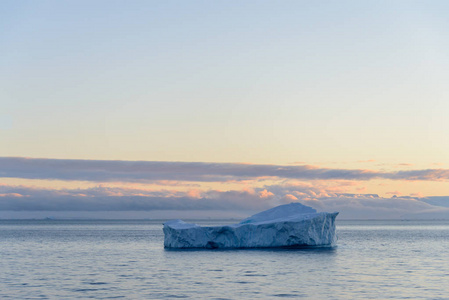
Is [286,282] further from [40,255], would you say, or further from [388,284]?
[40,255]

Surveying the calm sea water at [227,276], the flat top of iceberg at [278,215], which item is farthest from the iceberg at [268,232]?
the calm sea water at [227,276]

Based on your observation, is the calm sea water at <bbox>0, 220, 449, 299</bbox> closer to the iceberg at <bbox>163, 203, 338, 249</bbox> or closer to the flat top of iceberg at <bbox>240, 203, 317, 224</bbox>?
the iceberg at <bbox>163, 203, 338, 249</bbox>

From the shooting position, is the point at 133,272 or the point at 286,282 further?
the point at 133,272

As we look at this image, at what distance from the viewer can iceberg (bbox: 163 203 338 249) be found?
48.1 metres

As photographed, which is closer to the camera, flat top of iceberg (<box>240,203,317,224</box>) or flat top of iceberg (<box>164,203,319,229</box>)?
flat top of iceberg (<box>164,203,319,229</box>)

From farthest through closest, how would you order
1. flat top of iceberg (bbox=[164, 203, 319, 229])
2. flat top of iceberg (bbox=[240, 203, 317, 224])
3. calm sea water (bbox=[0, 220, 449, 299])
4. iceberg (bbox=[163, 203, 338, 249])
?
1. flat top of iceberg (bbox=[240, 203, 317, 224])
2. flat top of iceberg (bbox=[164, 203, 319, 229])
3. iceberg (bbox=[163, 203, 338, 249])
4. calm sea water (bbox=[0, 220, 449, 299])

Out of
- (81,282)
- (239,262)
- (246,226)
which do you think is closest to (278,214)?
(246,226)

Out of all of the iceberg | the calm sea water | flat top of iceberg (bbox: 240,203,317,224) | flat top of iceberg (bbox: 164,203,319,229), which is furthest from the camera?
flat top of iceberg (bbox: 240,203,317,224)

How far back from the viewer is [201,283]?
28953 mm

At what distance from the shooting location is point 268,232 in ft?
161

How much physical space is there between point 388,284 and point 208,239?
925 inches

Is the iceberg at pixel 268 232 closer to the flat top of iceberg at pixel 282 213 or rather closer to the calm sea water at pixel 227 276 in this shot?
the flat top of iceberg at pixel 282 213

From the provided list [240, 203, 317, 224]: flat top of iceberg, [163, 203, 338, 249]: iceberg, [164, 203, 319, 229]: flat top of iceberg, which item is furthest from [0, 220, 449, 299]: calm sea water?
[240, 203, 317, 224]: flat top of iceberg

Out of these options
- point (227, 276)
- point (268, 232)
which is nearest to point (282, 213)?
point (268, 232)
